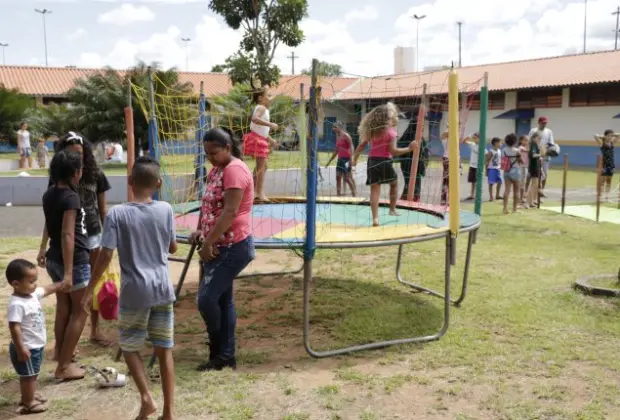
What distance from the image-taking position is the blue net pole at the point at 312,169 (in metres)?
4.41

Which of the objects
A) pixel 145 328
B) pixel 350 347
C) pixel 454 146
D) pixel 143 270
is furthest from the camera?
pixel 454 146

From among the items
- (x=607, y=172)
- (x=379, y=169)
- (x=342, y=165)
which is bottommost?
(x=607, y=172)

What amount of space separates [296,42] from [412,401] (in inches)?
1017

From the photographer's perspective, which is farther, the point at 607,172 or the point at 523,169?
the point at 523,169

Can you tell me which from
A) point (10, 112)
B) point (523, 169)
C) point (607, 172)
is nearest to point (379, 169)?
point (523, 169)

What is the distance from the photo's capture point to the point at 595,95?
26.6m

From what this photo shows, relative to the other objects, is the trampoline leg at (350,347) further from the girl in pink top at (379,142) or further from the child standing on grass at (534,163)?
the child standing on grass at (534,163)

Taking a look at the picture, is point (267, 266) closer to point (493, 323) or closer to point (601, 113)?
point (493, 323)

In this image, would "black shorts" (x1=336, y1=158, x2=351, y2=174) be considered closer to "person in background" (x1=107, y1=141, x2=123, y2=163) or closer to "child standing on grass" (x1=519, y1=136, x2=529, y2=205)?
"child standing on grass" (x1=519, y1=136, x2=529, y2=205)

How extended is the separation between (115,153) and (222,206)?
21428mm

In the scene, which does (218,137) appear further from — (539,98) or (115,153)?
(539,98)

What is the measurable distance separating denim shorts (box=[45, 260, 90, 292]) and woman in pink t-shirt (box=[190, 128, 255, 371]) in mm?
762

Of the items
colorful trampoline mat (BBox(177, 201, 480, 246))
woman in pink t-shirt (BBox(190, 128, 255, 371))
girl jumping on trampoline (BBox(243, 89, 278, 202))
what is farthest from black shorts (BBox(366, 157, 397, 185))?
woman in pink t-shirt (BBox(190, 128, 255, 371))

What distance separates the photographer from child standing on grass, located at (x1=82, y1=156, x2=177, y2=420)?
3.52 meters
